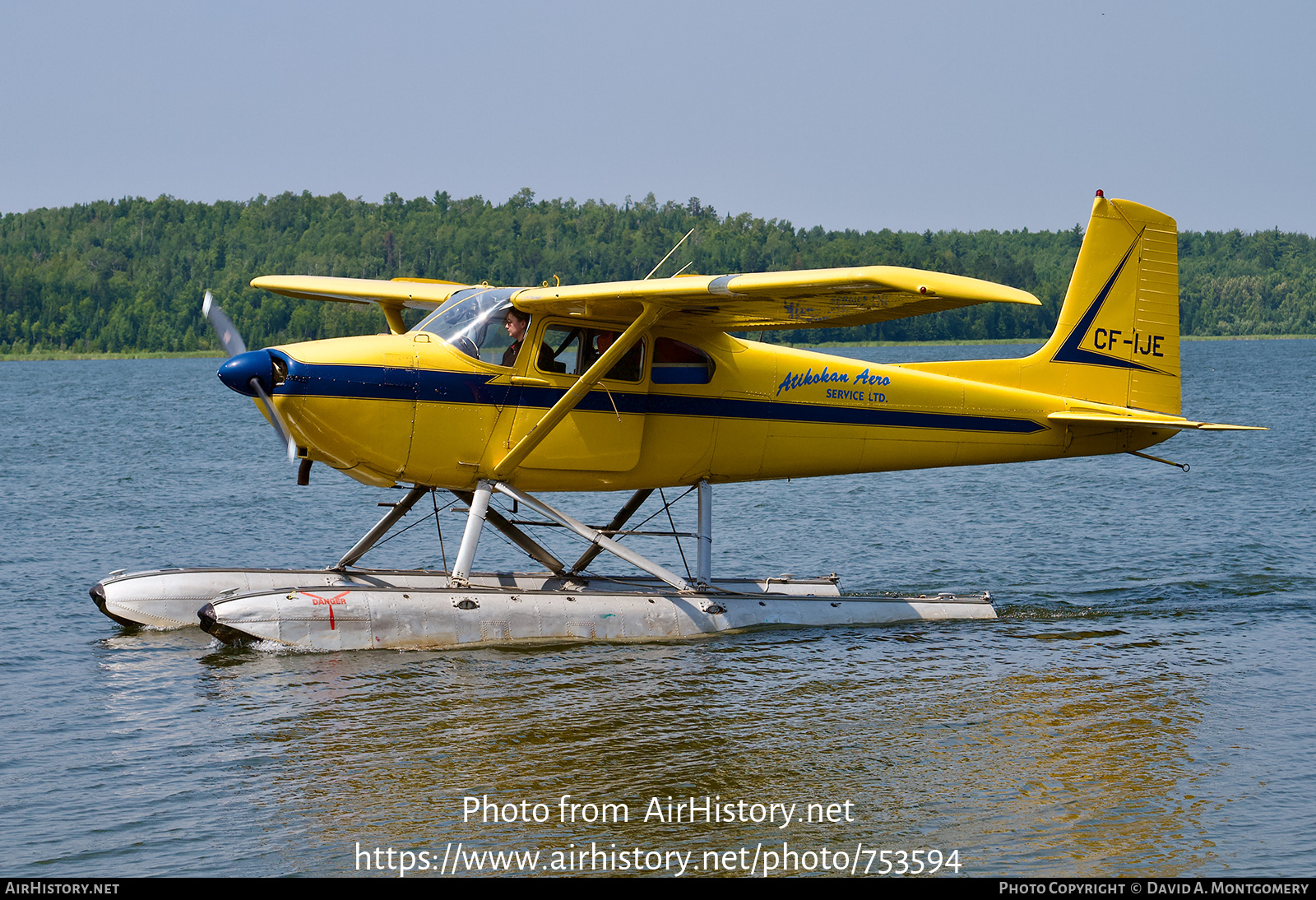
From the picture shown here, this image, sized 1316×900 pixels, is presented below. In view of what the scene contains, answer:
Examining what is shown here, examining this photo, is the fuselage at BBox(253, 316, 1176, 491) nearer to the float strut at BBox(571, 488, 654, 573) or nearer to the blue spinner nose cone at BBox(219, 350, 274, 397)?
the blue spinner nose cone at BBox(219, 350, 274, 397)

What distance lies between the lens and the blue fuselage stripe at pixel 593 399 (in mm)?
9789

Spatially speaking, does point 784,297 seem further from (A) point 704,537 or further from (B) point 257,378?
(B) point 257,378

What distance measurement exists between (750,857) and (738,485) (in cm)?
2003

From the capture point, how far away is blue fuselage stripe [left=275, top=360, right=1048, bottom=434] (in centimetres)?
979

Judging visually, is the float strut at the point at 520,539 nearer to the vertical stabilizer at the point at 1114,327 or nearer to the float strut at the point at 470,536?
the float strut at the point at 470,536

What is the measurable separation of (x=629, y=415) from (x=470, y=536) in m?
1.69

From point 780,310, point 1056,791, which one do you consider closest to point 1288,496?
point 780,310

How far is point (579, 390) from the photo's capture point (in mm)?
10273

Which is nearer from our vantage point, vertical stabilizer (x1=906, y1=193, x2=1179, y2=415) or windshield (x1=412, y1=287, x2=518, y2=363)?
windshield (x1=412, y1=287, x2=518, y2=363)

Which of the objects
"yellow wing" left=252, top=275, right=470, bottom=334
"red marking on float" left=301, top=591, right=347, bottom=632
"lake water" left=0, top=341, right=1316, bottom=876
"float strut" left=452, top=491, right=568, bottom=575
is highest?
"yellow wing" left=252, top=275, right=470, bottom=334

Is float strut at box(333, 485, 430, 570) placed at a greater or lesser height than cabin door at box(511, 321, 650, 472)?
lesser

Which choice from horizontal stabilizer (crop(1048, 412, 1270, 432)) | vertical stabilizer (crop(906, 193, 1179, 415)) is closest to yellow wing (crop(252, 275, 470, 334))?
vertical stabilizer (crop(906, 193, 1179, 415))

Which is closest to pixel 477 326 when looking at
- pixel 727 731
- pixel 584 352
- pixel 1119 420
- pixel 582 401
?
pixel 584 352

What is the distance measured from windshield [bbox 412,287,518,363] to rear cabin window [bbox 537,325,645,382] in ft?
1.38
